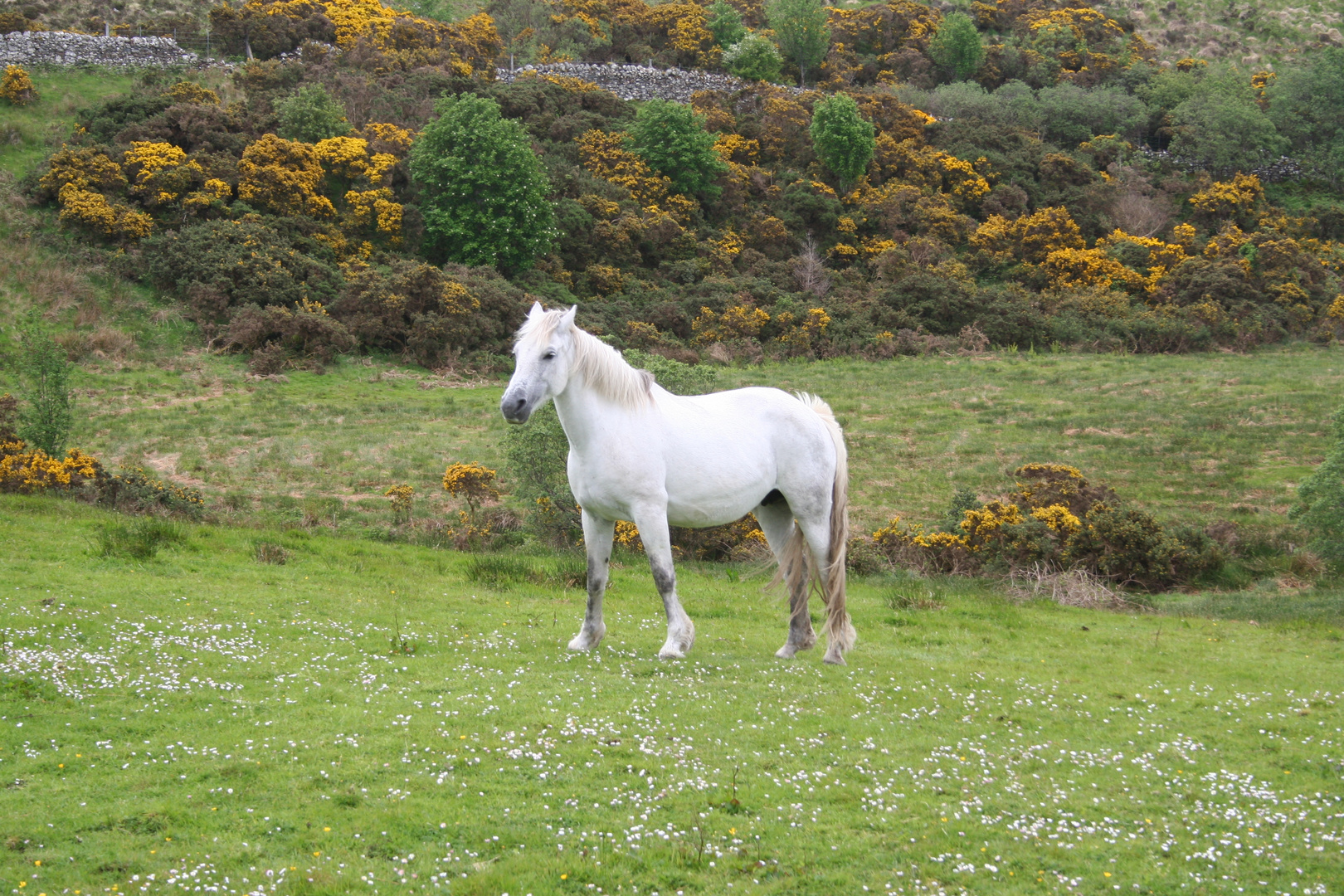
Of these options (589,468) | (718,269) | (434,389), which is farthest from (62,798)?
(718,269)

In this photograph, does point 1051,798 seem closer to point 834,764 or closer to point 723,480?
point 834,764

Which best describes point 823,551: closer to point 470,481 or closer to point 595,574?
point 595,574

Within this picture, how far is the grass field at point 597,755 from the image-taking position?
5.26 metres

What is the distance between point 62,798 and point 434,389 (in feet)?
78.8

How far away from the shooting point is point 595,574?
9445mm

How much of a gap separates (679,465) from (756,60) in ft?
183

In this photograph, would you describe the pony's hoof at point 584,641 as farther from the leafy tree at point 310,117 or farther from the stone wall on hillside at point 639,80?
the stone wall on hillside at point 639,80

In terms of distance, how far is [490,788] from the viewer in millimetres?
6129

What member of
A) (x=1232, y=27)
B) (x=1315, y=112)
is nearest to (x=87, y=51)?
(x=1315, y=112)

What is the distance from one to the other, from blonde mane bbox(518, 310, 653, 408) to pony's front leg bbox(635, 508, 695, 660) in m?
1.12

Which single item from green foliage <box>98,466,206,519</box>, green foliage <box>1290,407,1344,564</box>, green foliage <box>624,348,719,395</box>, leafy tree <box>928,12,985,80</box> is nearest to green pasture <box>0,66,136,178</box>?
green foliage <box>98,466,206,519</box>

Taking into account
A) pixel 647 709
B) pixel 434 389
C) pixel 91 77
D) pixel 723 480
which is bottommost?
pixel 434 389

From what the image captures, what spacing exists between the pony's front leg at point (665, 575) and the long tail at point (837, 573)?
4.88ft

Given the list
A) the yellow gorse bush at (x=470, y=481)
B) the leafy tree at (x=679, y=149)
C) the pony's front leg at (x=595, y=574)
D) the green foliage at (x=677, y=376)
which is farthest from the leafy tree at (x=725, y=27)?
the pony's front leg at (x=595, y=574)
